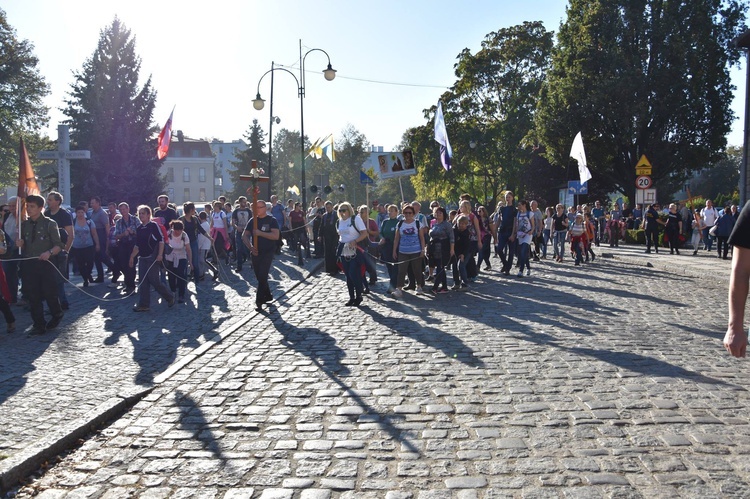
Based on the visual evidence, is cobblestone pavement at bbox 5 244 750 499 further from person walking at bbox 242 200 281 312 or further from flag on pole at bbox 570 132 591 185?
flag on pole at bbox 570 132 591 185

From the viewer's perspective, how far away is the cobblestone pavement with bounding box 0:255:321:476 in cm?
563

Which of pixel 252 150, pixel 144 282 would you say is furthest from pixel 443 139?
pixel 252 150

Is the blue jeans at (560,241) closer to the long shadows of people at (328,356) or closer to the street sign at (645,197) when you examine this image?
the street sign at (645,197)

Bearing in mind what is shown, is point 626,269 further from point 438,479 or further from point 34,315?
point 438,479

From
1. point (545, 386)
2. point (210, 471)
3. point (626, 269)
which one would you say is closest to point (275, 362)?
point (545, 386)

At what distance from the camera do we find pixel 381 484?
4.13 m

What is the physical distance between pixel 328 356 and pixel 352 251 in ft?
15.9

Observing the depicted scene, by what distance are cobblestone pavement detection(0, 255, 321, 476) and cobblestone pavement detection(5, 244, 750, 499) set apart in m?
0.32

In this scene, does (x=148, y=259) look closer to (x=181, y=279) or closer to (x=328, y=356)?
(x=181, y=279)

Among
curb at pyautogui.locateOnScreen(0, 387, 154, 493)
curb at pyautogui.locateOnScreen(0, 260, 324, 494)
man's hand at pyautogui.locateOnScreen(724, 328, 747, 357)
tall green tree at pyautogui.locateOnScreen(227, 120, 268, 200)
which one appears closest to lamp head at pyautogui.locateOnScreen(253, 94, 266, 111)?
curb at pyautogui.locateOnScreen(0, 260, 324, 494)

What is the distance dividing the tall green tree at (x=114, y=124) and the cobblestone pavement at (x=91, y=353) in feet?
107

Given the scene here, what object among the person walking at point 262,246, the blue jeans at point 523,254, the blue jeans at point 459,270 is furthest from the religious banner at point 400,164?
the person walking at point 262,246

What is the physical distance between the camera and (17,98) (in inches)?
2012

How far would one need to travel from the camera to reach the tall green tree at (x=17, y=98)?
4781cm
